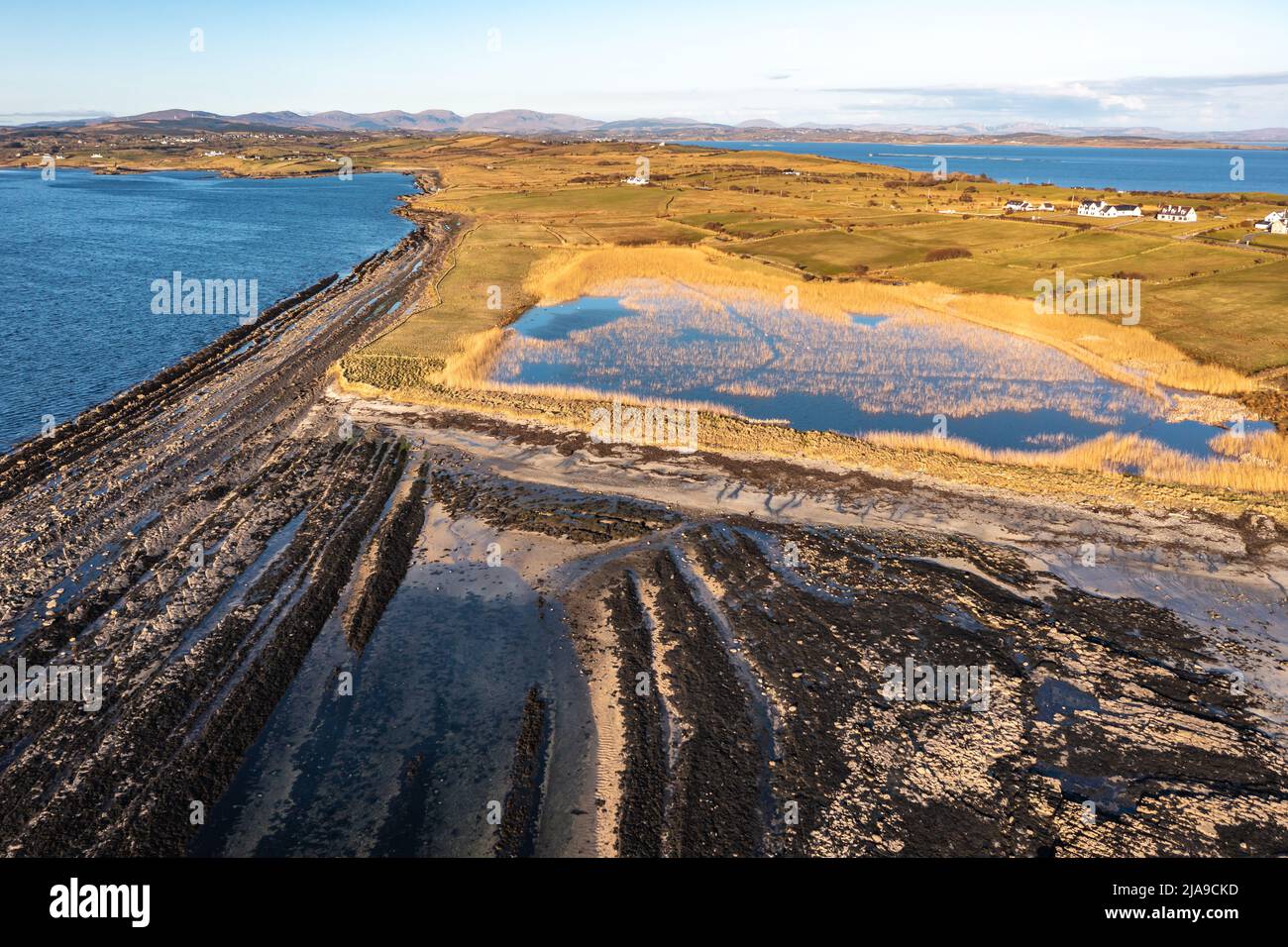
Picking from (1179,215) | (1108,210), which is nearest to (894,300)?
(1108,210)

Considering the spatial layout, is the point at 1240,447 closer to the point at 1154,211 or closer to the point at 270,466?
the point at 270,466

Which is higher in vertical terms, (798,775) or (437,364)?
(437,364)

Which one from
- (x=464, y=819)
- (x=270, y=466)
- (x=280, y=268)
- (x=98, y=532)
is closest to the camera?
(x=464, y=819)

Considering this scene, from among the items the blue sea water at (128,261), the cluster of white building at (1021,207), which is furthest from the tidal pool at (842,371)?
the cluster of white building at (1021,207)

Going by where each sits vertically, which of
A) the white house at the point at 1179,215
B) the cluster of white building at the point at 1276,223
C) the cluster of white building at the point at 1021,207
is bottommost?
the cluster of white building at the point at 1276,223

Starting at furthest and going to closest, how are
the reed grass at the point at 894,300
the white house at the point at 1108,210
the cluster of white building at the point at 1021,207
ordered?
the cluster of white building at the point at 1021,207 → the white house at the point at 1108,210 → the reed grass at the point at 894,300

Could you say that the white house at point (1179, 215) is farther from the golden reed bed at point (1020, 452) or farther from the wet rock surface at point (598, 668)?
the wet rock surface at point (598, 668)

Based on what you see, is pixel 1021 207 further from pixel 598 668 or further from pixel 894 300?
pixel 598 668

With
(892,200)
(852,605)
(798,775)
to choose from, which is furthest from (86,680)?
(892,200)
